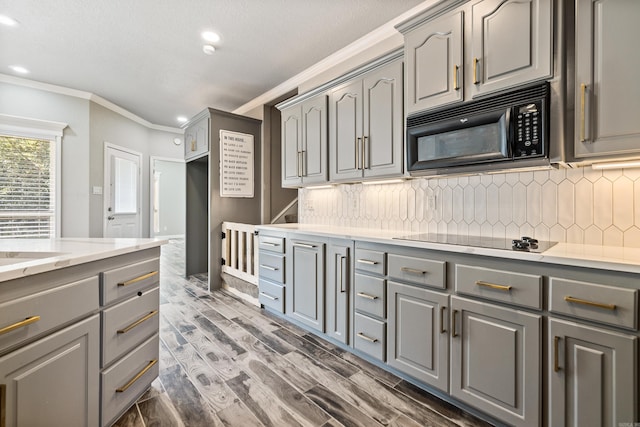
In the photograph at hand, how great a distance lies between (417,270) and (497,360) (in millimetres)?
590

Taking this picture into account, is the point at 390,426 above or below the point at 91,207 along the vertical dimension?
below

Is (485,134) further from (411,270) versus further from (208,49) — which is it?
(208,49)

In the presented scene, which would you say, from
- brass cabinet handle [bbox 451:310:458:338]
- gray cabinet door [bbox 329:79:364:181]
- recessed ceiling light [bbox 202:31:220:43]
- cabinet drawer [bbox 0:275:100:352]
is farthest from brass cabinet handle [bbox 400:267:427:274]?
recessed ceiling light [bbox 202:31:220:43]

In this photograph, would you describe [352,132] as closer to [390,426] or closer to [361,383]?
[361,383]

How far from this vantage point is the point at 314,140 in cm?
299

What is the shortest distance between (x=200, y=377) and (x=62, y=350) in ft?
3.29

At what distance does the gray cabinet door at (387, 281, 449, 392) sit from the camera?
1673 mm

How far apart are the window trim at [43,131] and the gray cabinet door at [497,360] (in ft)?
17.6

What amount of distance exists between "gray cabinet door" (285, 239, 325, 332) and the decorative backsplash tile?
2.24 feet

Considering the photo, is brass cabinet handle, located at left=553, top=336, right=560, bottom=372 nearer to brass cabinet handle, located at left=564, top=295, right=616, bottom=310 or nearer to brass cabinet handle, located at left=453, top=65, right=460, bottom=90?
brass cabinet handle, located at left=564, top=295, right=616, bottom=310

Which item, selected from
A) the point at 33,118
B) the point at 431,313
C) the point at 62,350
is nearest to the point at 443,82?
the point at 431,313

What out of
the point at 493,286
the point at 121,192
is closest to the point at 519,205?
the point at 493,286

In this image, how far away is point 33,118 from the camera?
4047 mm

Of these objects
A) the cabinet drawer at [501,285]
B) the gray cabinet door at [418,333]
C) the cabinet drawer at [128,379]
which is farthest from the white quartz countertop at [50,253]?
the cabinet drawer at [501,285]
